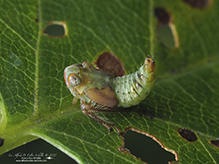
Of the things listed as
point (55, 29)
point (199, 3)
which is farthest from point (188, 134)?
point (199, 3)

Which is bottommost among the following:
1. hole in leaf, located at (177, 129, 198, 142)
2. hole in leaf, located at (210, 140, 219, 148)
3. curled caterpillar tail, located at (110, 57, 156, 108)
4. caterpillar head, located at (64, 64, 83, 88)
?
hole in leaf, located at (210, 140, 219, 148)

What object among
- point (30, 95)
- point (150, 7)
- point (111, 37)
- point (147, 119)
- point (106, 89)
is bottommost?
point (147, 119)

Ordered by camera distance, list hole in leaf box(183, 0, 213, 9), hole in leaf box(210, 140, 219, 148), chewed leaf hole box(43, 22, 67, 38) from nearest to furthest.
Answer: hole in leaf box(210, 140, 219, 148)
chewed leaf hole box(43, 22, 67, 38)
hole in leaf box(183, 0, 213, 9)

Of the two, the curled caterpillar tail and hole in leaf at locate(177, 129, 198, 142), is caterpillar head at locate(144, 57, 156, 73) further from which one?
hole in leaf at locate(177, 129, 198, 142)

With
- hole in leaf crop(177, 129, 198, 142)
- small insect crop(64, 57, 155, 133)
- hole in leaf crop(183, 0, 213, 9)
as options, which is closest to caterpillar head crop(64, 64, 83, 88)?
small insect crop(64, 57, 155, 133)

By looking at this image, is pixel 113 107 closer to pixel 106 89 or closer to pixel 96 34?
pixel 106 89

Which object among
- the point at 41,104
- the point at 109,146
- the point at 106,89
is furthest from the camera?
the point at 106,89

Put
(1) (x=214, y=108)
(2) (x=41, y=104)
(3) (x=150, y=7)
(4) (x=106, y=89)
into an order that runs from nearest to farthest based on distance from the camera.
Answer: (2) (x=41, y=104)
(4) (x=106, y=89)
(1) (x=214, y=108)
(3) (x=150, y=7)

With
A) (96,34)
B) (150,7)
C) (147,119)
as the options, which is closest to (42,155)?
(147,119)
